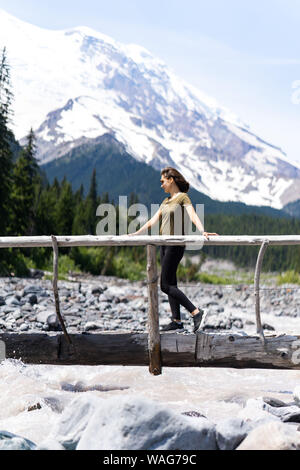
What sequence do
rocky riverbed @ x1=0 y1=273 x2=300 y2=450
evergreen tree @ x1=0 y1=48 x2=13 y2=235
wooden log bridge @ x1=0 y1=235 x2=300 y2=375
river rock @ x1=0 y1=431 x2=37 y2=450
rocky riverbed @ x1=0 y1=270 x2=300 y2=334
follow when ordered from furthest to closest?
evergreen tree @ x1=0 y1=48 x2=13 y2=235, rocky riverbed @ x1=0 y1=270 x2=300 y2=334, wooden log bridge @ x1=0 y1=235 x2=300 y2=375, river rock @ x1=0 y1=431 x2=37 y2=450, rocky riverbed @ x1=0 y1=273 x2=300 y2=450

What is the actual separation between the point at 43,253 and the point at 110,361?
21.7 meters

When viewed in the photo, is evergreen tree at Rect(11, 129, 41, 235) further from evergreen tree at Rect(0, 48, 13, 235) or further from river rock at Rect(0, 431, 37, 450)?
river rock at Rect(0, 431, 37, 450)

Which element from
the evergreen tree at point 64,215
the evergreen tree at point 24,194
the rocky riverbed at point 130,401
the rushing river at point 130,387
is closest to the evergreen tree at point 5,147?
the evergreen tree at point 24,194

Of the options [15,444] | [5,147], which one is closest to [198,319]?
[15,444]

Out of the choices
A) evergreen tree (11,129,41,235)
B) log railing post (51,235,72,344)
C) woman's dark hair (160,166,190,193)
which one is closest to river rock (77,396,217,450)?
log railing post (51,235,72,344)

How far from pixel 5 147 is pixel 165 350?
65.4 ft

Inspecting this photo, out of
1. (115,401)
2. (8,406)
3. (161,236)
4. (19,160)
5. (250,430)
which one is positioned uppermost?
(19,160)

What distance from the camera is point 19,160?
33188 mm

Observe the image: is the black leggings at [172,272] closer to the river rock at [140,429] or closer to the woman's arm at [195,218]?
the woman's arm at [195,218]

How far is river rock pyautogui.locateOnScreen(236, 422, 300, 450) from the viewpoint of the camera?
3.96 metres

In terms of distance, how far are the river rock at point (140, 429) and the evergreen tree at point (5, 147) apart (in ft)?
66.0

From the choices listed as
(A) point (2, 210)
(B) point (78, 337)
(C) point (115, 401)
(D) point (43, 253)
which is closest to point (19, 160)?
(D) point (43, 253)

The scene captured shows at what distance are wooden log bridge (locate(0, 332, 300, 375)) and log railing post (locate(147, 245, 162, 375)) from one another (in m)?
0.08
